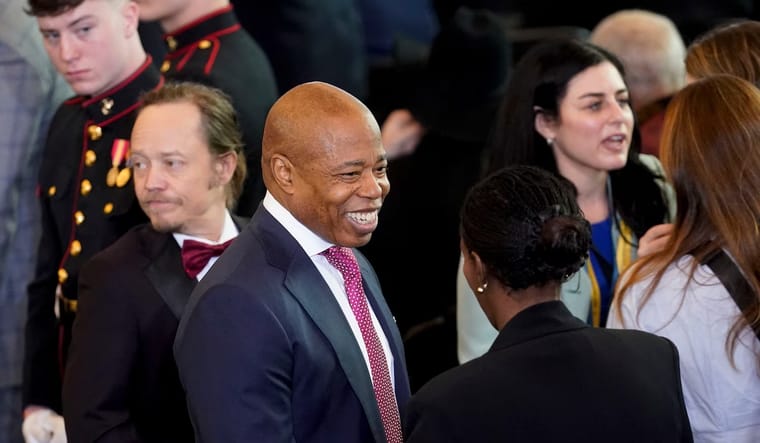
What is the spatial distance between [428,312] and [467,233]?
6.00 ft

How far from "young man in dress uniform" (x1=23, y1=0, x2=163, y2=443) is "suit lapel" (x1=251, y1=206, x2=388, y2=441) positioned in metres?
0.90

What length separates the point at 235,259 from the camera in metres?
2.33

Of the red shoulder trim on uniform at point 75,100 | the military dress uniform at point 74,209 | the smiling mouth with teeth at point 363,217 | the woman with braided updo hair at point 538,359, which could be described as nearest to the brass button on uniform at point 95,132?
the military dress uniform at point 74,209

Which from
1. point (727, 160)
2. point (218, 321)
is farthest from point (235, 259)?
point (727, 160)

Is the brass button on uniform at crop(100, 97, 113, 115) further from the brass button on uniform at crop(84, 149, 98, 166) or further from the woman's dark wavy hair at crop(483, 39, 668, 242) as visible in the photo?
the woman's dark wavy hair at crop(483, 39, 668, 242)

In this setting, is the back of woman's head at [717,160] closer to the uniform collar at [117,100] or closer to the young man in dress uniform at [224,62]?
the young man in dress uniform at [224,62]

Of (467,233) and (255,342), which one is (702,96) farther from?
(255,342)

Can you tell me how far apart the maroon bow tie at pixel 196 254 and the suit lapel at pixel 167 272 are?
1.1 inches

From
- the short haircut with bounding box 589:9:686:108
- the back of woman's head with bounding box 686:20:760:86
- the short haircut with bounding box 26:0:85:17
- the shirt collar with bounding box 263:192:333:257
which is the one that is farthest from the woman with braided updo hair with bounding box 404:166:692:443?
the short haircut with bounding box 589:9:686:108

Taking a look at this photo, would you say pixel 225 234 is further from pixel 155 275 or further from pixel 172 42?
pixel 172 42

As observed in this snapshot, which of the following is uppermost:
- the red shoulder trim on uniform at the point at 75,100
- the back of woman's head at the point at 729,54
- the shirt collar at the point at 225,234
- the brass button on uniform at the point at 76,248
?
the back of woman's head at the point at 729,54

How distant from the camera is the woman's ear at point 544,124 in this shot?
11.4 feet

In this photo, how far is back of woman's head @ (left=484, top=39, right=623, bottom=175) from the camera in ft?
11.3

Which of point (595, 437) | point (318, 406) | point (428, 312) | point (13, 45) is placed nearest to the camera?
point (595, 437)
